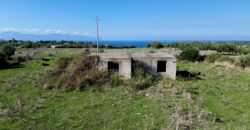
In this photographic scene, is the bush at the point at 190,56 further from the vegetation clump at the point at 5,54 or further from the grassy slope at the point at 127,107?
the vegetation clump at the point at 5,54

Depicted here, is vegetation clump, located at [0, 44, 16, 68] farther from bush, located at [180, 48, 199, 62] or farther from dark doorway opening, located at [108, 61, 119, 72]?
bush, located at [180, 48, 199, 62]

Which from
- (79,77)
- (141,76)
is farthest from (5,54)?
(141,76)

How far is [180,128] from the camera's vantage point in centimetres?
989

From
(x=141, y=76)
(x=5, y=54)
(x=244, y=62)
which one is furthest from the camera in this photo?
(x=5, y=54)

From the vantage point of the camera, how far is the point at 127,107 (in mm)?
13039

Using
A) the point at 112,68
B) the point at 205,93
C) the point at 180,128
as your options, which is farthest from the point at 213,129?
the point at 112,68

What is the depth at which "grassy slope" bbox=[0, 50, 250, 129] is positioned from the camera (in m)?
10.7

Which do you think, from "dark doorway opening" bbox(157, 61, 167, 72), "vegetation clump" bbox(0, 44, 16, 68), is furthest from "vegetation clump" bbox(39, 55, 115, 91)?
"vegetation clump" bbox(0, 44, 16, 68)

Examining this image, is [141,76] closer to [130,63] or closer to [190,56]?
[130,63]

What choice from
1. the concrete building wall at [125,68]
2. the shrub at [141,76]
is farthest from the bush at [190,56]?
the concrete building wall at [125,68]

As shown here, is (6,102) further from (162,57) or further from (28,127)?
(162,57)

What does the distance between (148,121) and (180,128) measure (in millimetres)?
1479

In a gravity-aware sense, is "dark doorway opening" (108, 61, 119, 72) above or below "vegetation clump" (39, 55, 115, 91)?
above

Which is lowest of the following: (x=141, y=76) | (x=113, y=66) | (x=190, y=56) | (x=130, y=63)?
(x=141, y=76)
